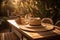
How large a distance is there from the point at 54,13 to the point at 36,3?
53 centimetres

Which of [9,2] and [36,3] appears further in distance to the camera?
[9,2]

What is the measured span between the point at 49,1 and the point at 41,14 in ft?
1.12

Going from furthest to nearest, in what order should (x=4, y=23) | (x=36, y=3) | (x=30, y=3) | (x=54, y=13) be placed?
1. (x=4, y=23)
2. (x=30, y=3)
3. (x=36, y=3)
4. (x=54, y=13)

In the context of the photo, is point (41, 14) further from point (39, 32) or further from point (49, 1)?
point (39, 32)

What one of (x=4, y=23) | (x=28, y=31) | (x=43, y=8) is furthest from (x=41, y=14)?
(x=4, y=23)

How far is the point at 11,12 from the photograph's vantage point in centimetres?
644

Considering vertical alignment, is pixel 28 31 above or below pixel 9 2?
below

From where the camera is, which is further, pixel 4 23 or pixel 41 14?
pixel 4 23

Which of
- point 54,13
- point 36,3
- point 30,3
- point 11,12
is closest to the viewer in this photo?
point 54,13

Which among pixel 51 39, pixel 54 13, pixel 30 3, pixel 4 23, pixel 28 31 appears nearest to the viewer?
pixel 51 39

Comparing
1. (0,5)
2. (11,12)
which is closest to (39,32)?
(11,12)

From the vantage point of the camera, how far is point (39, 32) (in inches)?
64.2

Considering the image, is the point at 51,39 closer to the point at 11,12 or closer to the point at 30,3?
the point at 30,3

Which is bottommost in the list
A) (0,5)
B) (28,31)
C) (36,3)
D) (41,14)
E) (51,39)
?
(51,39)
